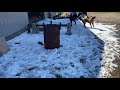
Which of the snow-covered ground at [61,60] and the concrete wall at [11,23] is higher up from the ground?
the concrete wall at [11,23]

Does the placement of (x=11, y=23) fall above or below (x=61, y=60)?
above

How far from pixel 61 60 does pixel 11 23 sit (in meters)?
5.20

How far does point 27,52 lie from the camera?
26.2 ft

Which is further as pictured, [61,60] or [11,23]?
[11,23]

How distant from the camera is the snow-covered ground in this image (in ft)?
19.1

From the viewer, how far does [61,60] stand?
696 centimetres

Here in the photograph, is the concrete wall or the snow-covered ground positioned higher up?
the concrete wall

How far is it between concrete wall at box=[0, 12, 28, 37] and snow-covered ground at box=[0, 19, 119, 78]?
95 cm

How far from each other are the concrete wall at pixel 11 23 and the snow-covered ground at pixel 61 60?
946 mm

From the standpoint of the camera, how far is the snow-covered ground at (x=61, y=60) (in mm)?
5820

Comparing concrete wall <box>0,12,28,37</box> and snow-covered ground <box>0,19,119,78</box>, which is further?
concrete wall <box>0,12,28,37</box>

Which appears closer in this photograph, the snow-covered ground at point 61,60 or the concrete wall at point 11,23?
the snow-covered ground at point 61,60
